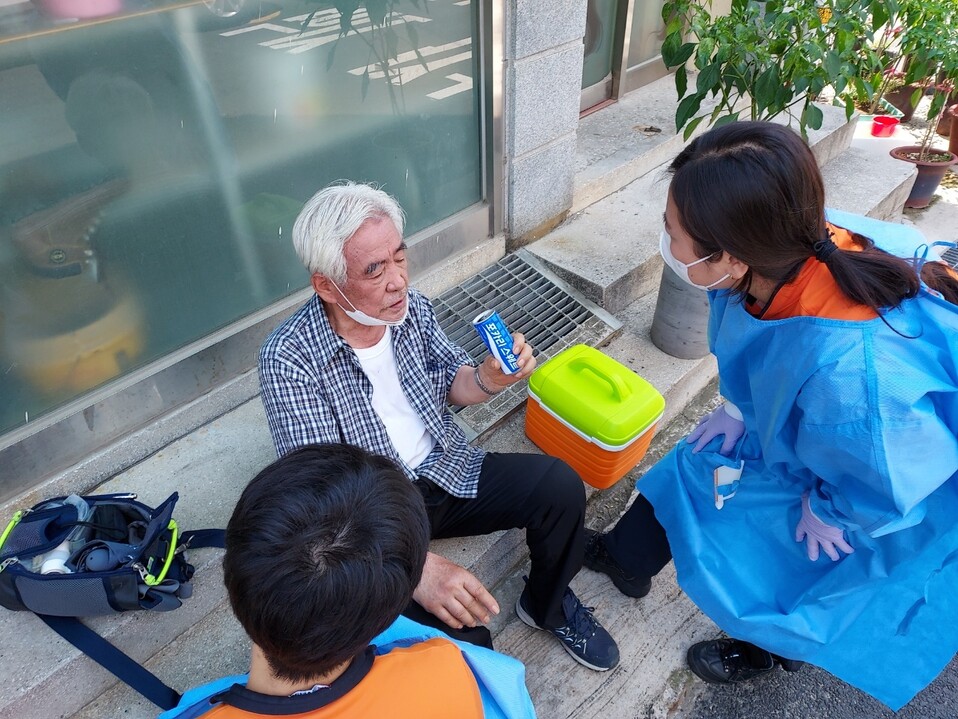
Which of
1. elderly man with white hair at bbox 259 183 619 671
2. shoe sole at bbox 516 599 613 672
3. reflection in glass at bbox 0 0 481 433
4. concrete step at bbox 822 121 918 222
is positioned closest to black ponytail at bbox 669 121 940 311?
elderly man with white hair at bbox 259 183 619 671

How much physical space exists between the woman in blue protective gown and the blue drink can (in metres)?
0.57

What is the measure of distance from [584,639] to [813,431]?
1.27 metres

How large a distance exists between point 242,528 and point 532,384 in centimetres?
178

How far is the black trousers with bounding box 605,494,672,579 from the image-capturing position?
240 cm

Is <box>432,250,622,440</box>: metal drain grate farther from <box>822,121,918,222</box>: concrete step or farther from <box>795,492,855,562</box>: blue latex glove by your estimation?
<box>822,121,918,222</box>: concrete step

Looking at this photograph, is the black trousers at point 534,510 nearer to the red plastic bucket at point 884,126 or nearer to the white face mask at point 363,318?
the white face mask at point 363,318

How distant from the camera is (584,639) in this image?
7.83 feet

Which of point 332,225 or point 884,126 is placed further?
point 884,126

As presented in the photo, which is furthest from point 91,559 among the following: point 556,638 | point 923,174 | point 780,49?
point 923,174

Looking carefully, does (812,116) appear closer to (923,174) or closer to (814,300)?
(814,300)

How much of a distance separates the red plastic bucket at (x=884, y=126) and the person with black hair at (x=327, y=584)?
6235mm

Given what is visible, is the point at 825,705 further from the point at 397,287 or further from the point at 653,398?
the point at 397,287

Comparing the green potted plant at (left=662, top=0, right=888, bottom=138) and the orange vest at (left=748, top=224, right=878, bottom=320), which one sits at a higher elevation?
the green potted plant at (left=662, top=0, right=888, bottom=138)

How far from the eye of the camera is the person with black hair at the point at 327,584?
1055mm
